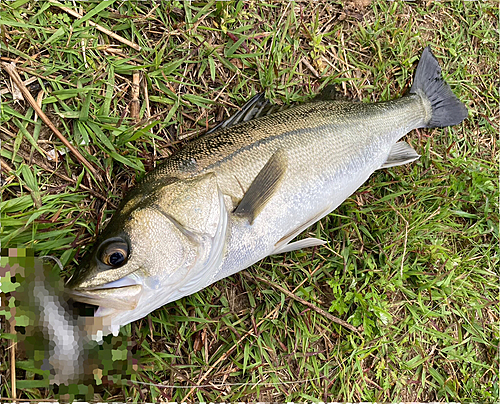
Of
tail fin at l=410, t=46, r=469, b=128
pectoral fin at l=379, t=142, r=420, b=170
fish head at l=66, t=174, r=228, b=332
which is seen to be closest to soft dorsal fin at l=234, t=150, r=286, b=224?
fish head at l=66, t=174, r=228, b=332

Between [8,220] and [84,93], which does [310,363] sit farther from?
[84,93]

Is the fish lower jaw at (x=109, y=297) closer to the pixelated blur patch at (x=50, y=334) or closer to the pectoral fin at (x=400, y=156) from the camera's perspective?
the pixelated blur patch at (x=50, y=334)

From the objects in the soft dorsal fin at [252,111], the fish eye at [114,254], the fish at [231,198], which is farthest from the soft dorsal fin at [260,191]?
the fish eye at [114,254]

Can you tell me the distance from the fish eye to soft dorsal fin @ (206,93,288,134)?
1.06 metres

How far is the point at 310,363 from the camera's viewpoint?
2764 mm

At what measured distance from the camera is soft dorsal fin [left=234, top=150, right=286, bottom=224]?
2.08 metres

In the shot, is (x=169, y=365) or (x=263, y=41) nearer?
(x=169, y=365)

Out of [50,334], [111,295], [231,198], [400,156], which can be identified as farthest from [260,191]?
[400,156]

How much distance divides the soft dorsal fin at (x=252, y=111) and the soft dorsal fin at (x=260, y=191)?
493mm

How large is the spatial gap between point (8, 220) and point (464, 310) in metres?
3.69

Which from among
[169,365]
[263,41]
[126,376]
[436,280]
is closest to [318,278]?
[436,280]

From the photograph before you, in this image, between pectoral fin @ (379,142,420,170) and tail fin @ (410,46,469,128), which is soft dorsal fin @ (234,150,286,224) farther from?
tail fin @ (410,46,469,128)

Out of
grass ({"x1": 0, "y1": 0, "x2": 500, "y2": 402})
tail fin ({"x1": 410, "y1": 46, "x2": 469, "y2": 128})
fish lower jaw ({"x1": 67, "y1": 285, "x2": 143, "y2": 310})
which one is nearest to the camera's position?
fish lower jaw ({"x1": 67, "y1": 285, "x2": 143, "y2": 310})

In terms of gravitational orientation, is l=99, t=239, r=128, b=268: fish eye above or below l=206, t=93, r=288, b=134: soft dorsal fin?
below
